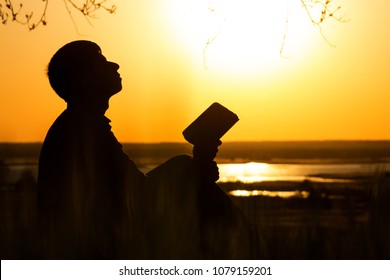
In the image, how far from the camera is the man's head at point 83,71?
5.52 m

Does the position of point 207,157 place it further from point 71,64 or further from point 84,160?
point 71,64

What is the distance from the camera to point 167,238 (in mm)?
5734

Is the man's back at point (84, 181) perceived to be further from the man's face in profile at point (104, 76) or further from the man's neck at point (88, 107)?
the man's face in profile at point (104, 76)

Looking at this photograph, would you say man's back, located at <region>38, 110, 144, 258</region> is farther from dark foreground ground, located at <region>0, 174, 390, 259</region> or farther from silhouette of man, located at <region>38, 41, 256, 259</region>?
dark foreground ground, located at <region>0, 174, 390, 259</region>

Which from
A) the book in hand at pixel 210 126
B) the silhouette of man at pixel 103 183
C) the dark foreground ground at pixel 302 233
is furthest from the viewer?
the dark foreground ground at pixel 302 233

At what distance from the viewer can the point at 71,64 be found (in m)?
5.55

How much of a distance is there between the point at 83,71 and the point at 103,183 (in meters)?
0.65

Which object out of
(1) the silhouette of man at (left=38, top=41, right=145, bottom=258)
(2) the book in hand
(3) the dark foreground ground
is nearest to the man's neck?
(1) the silhouette of man at (left=38, top=41, right=145, bottom=258)

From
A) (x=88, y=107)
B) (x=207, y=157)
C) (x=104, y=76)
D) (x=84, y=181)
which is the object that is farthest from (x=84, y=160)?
(x=207, y=157)

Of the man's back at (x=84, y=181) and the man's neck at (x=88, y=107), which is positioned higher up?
the man's neck at (x=88, y=107)

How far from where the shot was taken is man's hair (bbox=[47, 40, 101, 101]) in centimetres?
552

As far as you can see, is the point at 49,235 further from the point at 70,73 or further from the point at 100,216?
the point at 70,73

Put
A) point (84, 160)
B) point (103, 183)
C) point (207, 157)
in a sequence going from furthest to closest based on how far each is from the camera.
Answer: point (103, 183) < point (84, 160) < point (207, 157)

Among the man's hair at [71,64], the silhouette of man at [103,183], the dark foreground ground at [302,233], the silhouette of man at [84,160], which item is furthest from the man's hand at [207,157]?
the man's hair at [71,64]
